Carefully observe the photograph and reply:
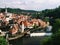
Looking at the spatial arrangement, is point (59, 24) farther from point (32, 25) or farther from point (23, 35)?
point (32, 25)

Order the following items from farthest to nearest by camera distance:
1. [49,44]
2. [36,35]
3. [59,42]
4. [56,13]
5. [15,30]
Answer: [56,13] → [15,30] → [36,35] → [49,44] → [59,42]

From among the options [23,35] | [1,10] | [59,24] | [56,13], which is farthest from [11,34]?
[1,10]

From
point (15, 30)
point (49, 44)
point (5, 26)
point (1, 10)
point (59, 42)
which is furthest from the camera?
point (1, 10)

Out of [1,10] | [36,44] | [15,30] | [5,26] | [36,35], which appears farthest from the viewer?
[1,10]

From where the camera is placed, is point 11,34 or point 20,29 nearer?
point 11,34

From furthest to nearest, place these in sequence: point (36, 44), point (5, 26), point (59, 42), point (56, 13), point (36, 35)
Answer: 1. point (56, 13)
2. point (5, 26)
3. point (36, 35)
4. point (36, 44)
5. point (59, 42)

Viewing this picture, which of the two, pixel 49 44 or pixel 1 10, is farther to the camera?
pixel 1 10

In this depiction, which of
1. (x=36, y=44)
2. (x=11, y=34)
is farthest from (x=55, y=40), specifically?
(x=11, y=34)

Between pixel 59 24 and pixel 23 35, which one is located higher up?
pixel 59 24

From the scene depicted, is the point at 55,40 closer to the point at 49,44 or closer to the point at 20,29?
the point at 49,44
